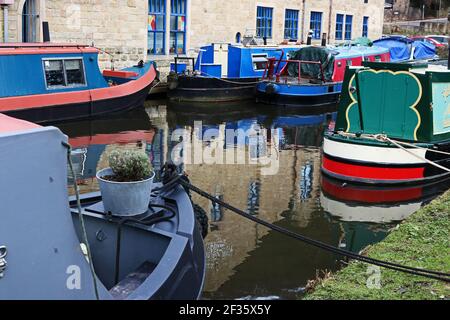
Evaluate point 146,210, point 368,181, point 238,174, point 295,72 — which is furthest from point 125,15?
point 146,210

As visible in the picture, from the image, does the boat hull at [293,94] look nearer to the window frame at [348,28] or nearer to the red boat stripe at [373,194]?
the red boat stripe at [373,194]

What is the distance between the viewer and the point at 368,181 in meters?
8.90

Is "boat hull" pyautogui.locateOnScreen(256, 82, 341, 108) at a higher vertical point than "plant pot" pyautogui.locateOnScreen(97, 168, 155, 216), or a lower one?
lower

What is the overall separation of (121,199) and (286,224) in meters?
3.59

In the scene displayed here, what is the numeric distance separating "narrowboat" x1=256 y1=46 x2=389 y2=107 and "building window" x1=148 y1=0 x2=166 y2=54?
397 centimetres

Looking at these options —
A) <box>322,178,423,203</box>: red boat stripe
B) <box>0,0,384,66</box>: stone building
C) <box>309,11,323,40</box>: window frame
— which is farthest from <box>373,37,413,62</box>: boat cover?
<box>322,178,423,203</box>: red boat stripe

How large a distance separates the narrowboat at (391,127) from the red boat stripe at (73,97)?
6687 millimetres

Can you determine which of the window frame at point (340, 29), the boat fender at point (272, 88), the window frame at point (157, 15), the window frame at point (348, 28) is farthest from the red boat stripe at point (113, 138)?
the window frame at point (348, 28)

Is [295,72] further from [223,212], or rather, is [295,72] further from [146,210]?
[146,210]

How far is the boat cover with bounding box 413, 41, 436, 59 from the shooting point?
24.1 metres

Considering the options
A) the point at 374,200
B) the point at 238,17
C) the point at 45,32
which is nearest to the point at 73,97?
the point at 45,32

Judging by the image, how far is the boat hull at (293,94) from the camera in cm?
1706

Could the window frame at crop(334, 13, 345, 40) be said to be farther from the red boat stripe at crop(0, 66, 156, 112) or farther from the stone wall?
the red boat stripe at crop(0, 66, 156, 112)

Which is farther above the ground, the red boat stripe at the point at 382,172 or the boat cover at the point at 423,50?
the boat cover at the point at 423,50
